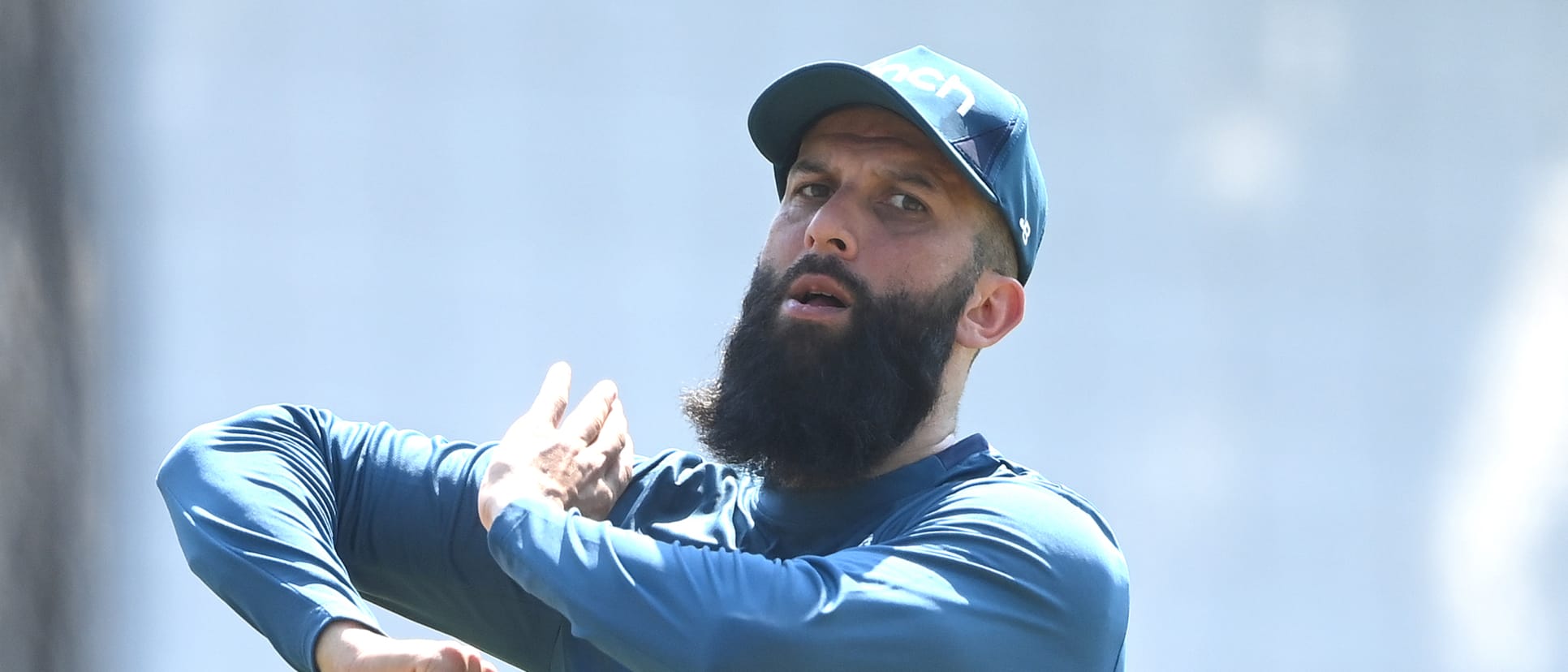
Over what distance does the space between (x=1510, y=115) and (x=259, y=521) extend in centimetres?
714

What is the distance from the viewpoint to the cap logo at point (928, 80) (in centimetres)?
273

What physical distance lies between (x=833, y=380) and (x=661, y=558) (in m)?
0.52

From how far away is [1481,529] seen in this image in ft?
25.9

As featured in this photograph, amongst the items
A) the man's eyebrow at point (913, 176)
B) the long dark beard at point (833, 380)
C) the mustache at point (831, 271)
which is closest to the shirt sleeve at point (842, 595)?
the long dark beard at point (833, 380)

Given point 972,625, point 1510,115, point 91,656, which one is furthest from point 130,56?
point 1510,115

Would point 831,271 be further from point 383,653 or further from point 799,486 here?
point 383,653

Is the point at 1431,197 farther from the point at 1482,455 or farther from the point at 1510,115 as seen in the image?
the point at 1482,455

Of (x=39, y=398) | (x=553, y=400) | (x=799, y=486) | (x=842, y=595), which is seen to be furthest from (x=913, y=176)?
(x=39, y=398)

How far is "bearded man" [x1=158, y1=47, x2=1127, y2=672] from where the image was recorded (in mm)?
2246

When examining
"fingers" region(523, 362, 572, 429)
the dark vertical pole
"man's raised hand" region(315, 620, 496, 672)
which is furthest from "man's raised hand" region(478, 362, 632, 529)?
the dark vertical pole

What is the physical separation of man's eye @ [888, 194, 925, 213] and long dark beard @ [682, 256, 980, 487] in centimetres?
11

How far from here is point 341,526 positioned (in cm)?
265

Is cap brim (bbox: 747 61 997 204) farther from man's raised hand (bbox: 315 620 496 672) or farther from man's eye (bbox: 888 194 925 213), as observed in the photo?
man's raised hand (bbox: 315 620 496 672)

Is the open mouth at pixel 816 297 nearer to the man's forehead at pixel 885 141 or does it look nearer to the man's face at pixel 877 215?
the man's face at pixel 877 215
